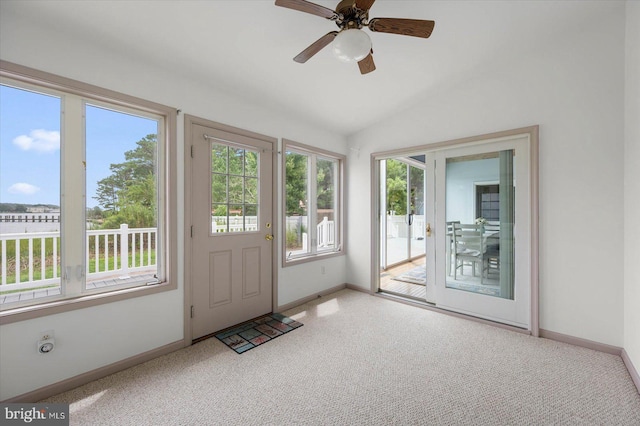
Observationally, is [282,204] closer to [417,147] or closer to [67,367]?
[417,147]

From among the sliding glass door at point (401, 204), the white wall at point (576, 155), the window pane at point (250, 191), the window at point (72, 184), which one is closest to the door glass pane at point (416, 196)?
the sliding glass door at point (401, 204)

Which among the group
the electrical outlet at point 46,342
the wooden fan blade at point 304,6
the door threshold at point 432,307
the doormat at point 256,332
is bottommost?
the doormat at point 256,332

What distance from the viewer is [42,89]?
1951mm

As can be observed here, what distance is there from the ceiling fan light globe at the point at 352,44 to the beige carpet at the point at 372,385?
226 centimetres

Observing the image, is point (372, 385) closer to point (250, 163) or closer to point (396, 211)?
point (250, 163)

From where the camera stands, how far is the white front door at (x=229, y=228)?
2727 millimetres

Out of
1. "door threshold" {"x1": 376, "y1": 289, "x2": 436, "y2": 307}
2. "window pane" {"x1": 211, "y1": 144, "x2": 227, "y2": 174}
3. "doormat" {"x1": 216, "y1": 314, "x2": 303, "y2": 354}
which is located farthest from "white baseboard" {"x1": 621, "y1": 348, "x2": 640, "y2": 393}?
"window pane" {"x1": 211, "y1": 144, "x2": 227, "y2": 174}

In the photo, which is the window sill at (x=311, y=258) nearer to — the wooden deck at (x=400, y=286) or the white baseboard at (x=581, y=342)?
the wooden deck at (x=400, y=286)

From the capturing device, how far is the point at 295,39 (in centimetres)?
236

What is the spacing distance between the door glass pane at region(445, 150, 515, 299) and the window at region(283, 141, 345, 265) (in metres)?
1.64

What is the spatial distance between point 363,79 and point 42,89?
2715 millimetres

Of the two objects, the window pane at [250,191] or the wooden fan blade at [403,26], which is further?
the window pane at [250,191]

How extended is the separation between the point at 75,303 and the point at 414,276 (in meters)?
4.57

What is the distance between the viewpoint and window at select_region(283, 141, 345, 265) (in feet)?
12.2
